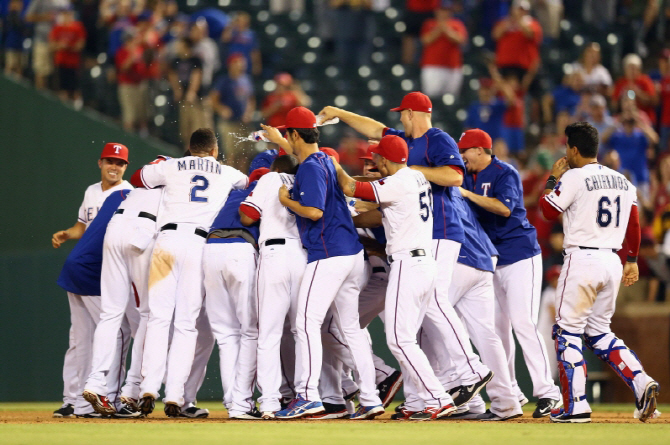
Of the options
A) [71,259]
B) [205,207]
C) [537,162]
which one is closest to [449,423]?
[205,207]

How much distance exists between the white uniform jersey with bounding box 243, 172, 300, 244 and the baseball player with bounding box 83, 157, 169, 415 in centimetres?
91

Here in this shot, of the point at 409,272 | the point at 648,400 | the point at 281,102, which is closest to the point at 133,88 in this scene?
the point at 281,102

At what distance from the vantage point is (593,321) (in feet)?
23.4

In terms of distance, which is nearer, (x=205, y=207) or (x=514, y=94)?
(x=205, y=207)

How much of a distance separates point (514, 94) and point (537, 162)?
61.8 inches

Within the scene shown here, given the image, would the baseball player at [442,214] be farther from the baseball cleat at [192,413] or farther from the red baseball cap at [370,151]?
the baseball cleat at [192,413]

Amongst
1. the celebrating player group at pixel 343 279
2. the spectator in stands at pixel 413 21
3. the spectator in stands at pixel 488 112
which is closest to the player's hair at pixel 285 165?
the celebrating player group at pixel 343 279

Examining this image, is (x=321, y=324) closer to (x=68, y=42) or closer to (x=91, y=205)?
(x=91, y=205)

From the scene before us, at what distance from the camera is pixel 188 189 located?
7.58 metres

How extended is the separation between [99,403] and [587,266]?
3532 millimetres

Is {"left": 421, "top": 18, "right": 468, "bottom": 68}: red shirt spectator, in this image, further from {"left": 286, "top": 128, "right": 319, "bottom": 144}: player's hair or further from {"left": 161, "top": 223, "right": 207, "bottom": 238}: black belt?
{"left": 161, "top": 223, "right": 207, "bottom": 238}: black belt

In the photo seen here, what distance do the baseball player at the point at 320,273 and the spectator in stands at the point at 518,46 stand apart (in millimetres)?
7228

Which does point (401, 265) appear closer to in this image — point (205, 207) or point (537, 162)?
point (205, 207)

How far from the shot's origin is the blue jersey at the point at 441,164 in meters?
7.43
